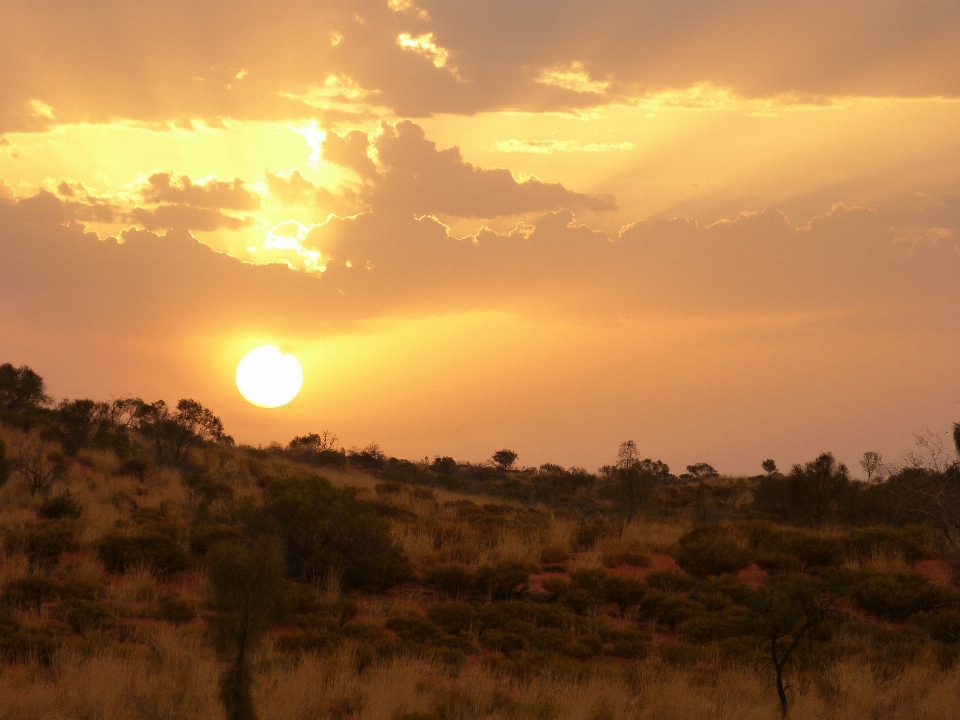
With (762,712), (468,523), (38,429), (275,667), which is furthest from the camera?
(38,429)

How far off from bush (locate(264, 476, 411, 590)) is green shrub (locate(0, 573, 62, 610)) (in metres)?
4.25

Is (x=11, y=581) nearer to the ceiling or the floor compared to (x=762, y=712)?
nearer to the ceiling

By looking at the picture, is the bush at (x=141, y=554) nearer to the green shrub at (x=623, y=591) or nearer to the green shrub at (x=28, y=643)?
the green shrub at (x=28, y=643)

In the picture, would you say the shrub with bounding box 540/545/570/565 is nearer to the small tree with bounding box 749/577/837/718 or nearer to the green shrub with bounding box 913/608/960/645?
the green shrub with bounding box 913/608/960/645

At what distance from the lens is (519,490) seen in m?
46.2

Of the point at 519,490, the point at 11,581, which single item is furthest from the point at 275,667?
the point at 519,490

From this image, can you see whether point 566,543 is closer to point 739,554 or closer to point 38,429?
Answer: point 739,554

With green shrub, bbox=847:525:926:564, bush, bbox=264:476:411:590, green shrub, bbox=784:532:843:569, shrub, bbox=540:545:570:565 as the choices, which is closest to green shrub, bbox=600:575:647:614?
shrub, bbox=540:545:570:565

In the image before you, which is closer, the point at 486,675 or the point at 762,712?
the point at 762,712

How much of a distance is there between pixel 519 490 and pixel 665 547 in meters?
25.4

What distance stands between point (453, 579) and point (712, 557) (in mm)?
5986

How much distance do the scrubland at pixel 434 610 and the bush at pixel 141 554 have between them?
0.04 m

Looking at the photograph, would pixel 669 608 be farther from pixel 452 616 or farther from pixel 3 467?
pixel 3 467

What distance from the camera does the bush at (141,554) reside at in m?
16.1
